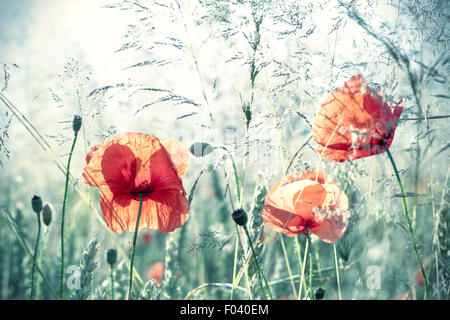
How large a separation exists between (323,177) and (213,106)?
0.94ft

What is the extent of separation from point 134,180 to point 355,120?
43 cm

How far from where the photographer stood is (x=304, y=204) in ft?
2.70

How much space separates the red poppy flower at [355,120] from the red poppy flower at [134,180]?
287mm

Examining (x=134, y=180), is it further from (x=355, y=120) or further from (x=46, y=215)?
(x=355, y=120)

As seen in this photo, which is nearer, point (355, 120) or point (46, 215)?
point (355, 120)

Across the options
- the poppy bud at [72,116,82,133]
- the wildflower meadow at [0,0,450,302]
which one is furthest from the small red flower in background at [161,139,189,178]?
the poppy bud at [72,116,82,133]

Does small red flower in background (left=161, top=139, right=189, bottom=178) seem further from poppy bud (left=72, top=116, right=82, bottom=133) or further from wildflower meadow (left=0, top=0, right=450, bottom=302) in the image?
poppy bud (left=72, top=116, right=82, bottom=133)

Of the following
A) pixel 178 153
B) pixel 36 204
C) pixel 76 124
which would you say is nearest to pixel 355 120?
pixel 178 153

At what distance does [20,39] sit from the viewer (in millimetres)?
1129

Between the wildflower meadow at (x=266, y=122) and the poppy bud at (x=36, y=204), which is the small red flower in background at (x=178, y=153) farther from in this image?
the poppy bud at (x=36, y=204)

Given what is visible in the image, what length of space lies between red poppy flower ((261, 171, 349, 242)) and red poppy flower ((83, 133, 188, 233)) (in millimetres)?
179

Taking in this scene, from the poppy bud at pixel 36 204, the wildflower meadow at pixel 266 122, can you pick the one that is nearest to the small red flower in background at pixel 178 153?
the wildflower meadow at pixel 266 122
